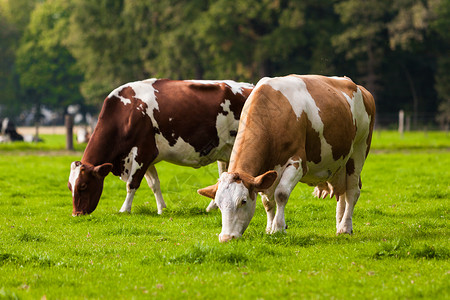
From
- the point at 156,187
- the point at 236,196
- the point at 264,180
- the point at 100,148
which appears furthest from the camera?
the point at 156,187

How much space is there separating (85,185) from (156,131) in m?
1.66

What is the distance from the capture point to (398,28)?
47.4 metres

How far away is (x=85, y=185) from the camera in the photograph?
37.0 feet

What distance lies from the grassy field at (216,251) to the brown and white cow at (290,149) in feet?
1.63

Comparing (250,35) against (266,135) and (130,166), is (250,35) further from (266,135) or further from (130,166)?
(266,135)

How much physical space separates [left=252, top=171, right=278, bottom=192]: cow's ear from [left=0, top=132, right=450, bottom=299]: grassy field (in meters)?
0.71

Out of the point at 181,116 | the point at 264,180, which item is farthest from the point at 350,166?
the point at 181,116

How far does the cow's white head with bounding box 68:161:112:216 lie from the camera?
1124 cm

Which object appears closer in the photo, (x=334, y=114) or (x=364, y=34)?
(x=334, y=114)

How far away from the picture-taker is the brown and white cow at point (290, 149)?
772cm

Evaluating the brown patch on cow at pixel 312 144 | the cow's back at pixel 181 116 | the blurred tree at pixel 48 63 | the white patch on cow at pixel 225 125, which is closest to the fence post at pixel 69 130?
the cow's back at pixel 181 116

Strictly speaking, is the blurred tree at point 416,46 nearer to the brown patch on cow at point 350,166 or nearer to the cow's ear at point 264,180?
the brown patch on cow at point 350,166

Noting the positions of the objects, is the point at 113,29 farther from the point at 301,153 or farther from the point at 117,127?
the point at 301,153

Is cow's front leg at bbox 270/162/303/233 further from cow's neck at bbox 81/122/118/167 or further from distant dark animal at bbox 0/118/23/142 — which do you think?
distant dark animal at bbox 0/118/23/142
